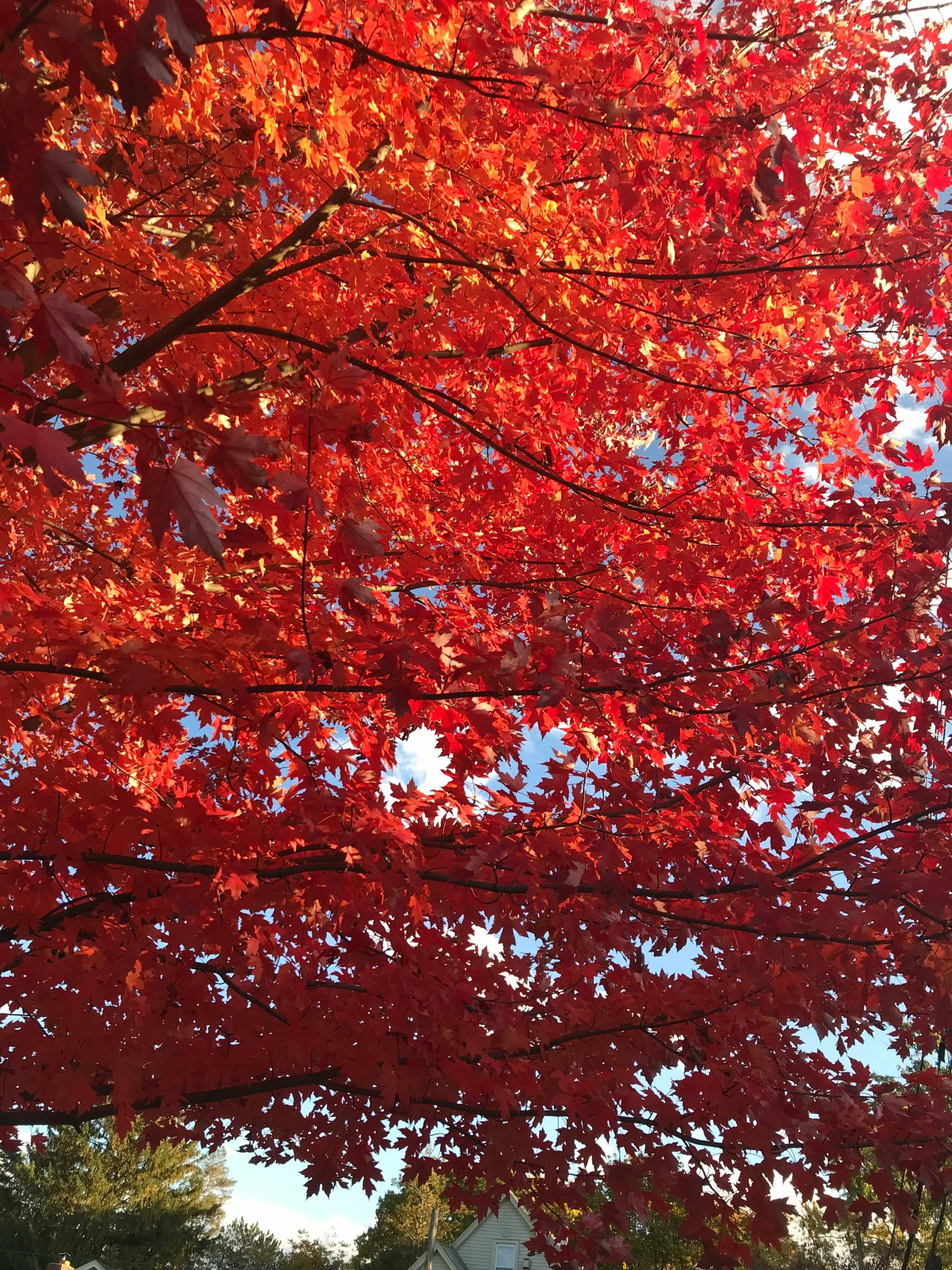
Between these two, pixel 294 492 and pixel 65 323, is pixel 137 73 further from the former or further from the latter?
pixel 294 492

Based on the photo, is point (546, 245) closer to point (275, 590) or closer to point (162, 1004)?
point (275, 590)

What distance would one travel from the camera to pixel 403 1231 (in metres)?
40.6

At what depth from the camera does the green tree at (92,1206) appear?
35031 mm

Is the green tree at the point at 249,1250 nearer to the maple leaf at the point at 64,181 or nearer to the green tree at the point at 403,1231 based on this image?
the green tree at the point at 403,1231

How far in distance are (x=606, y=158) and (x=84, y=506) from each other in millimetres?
6051

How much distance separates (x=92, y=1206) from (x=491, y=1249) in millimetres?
16612

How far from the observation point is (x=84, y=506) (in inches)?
328

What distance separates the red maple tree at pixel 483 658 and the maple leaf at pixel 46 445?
888mm

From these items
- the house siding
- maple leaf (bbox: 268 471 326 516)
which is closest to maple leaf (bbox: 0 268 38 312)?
maple leaf (bbox: 268 471 326 516)

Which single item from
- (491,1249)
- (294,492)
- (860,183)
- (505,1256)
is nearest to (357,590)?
(294,492)

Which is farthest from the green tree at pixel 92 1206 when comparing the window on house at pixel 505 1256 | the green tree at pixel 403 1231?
the window on house at pixel 505 1256

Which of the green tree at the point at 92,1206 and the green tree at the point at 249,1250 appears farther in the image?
the green tree at the point at 249,1250

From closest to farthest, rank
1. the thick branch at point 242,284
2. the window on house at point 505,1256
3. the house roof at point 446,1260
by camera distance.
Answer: the thick branch at point 242,284
the house roof at point 446,1260
the window on house at point 505,1256

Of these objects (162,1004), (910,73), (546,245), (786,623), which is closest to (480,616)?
(786,623)
